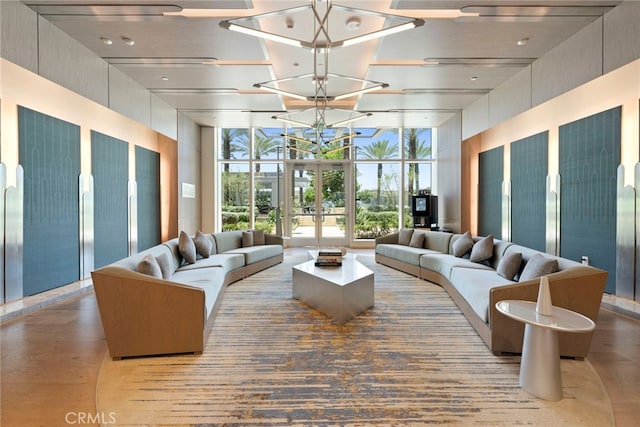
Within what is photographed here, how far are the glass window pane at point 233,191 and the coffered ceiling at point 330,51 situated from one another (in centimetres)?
305

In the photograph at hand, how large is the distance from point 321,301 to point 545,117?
472 cm

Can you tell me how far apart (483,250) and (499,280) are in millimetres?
1143

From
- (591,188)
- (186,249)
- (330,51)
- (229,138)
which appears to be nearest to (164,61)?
(330,51)

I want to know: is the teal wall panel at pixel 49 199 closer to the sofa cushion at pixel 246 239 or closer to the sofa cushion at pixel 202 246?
the sofa cushion at pixel 202 246

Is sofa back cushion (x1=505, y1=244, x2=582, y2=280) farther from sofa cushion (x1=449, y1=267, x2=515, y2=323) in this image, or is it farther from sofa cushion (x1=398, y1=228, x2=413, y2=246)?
sofa cushion (x1=398, y1=228, x2=413, y2=246)

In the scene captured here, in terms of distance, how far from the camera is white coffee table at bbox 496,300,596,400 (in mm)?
2201

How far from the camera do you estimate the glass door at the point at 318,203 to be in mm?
9711

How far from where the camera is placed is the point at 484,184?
7.43m

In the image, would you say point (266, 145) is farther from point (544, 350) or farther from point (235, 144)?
point (544, 350)

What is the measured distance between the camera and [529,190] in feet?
19.1

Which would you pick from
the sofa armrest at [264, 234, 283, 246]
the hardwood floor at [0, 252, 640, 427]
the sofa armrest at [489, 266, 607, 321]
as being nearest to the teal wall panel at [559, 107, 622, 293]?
the hardwood floor at [0, 252, 640, 427]

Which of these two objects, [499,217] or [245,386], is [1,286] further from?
[499,217]

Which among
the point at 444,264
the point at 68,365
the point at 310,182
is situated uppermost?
the point at 310,182

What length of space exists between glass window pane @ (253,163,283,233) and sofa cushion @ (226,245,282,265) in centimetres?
290
